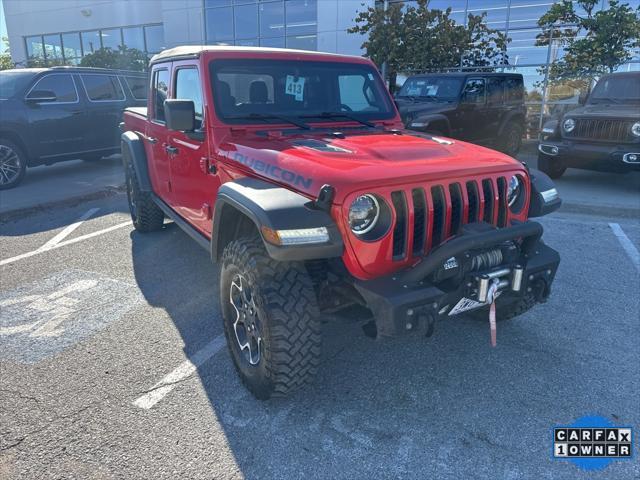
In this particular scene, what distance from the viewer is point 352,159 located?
8.96 ft

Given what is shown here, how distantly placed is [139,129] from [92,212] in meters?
1.99

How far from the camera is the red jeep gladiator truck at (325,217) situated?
7.88 feet

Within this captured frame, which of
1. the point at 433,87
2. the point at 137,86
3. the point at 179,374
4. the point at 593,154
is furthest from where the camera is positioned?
the point at 433,87

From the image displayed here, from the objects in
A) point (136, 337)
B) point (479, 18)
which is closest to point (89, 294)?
point (136, 337)

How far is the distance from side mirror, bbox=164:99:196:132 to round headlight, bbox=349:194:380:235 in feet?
4.87

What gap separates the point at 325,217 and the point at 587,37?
Answer: 41.7ft

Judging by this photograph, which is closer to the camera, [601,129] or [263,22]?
[601,129]

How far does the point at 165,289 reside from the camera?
4.25 meters

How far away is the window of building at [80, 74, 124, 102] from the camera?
8.76m

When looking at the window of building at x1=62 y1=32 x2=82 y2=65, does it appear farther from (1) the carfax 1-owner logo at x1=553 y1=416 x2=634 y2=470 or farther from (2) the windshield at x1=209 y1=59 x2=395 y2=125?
(1) the carfax 1-owner logo at x1=553 y1=416 x2=634 y2=470

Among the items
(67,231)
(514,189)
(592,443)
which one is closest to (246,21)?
(67,231)

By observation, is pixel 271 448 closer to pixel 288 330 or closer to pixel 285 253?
pixel 288 330

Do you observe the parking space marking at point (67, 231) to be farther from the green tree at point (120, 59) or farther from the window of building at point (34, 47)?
the window of building at point (34, 47)

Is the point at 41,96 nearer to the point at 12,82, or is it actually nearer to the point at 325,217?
the point at 12,82
